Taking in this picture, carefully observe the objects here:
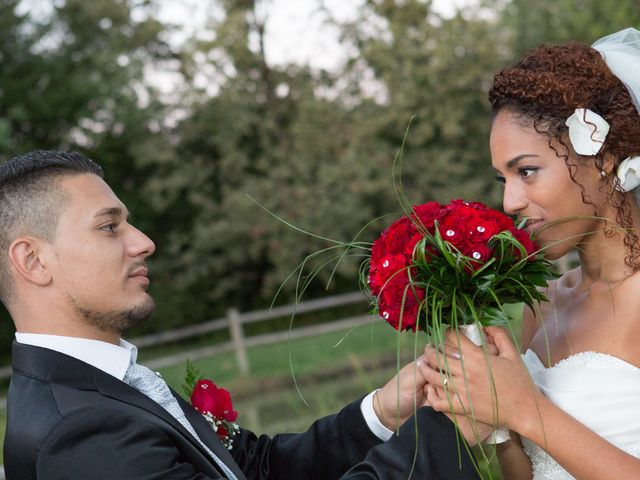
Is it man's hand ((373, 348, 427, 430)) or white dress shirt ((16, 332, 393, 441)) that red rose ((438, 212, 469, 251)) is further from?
white dress shirt ((16, 332, 393, 441))

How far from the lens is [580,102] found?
121 inches

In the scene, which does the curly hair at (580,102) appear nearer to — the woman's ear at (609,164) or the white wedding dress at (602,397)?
Result: the woman's ear at (609,164)

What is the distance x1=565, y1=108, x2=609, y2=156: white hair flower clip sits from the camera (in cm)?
297

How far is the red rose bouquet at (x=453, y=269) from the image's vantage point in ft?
8.80

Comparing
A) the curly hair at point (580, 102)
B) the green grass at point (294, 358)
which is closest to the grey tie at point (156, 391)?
the curly hair at point (580, 102)

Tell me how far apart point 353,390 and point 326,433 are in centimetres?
915

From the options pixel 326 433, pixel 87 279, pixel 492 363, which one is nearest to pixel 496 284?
pixel 492 363

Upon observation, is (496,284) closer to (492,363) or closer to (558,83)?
(492,363)

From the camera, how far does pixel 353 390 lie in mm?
12539

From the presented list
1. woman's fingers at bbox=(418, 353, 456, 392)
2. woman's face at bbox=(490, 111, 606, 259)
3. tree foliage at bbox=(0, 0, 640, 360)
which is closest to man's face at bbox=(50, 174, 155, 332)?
woman's fingers at bbox=(418, 353, 456, 392)

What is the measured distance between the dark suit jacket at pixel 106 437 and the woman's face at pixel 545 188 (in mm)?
798

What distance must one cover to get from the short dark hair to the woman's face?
1531 millimetres

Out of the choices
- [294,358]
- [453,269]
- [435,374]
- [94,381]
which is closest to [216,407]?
[94,381]

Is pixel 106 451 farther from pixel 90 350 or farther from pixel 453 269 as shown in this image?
pixel 453 269
